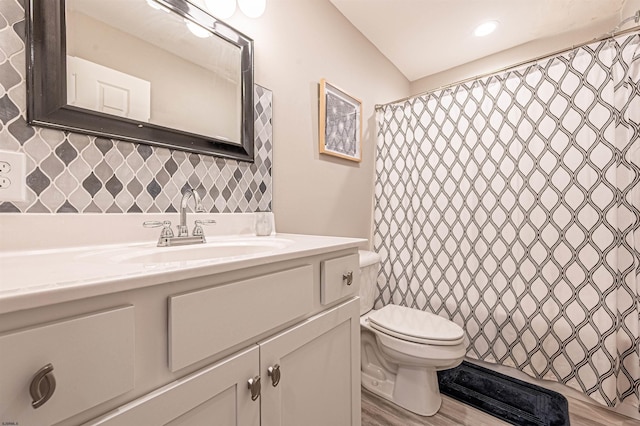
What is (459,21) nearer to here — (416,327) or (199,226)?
(416,327)

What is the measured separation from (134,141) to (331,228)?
1.13 meters

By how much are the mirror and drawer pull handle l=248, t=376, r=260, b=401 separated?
2.70 feet

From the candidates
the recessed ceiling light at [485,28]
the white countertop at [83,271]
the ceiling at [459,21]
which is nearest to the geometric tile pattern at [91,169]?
the white countertop at [83,271]

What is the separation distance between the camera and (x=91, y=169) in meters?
0.84

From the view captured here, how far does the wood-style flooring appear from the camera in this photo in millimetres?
1271

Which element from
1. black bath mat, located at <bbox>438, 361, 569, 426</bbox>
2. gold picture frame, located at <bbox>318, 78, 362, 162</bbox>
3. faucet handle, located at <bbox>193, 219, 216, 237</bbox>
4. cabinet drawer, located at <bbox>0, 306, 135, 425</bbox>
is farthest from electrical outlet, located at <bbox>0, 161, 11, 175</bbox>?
black bath mat, located at <bbox>438, 361, 569, 426</bbox>

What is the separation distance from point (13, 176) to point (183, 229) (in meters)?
0.42

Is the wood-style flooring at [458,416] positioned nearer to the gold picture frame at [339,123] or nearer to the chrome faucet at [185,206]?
the chrome faucet at [185,206]

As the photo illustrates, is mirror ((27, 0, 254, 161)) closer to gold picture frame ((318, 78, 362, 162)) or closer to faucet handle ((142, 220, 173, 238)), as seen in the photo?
faucet handle ((142, 220, 173, 238))

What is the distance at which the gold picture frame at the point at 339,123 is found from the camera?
65.8 inches

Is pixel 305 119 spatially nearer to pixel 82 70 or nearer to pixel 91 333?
pixel 82 70

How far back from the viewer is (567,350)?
1420mm

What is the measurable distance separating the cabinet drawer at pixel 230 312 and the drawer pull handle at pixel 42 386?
16cm

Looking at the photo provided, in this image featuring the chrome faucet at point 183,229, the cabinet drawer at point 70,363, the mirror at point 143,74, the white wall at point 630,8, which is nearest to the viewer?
the cabinet drawer at point 70,363
